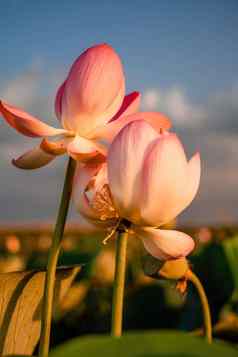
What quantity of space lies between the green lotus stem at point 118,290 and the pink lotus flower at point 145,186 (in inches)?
1.9

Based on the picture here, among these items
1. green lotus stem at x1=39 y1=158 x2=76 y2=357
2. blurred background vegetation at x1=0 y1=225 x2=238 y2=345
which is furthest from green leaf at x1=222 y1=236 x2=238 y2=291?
green lotus stem at x1=39 y1=158 x2=76 y2=357

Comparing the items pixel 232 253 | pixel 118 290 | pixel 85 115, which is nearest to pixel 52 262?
pixel 118 290

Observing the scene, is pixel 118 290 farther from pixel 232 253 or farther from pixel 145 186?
pixel 232 253

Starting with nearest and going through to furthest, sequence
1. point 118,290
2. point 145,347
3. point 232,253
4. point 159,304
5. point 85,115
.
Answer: point 145,347 → point 118,290 → point 85,115 → point 159,304 → point 232,253

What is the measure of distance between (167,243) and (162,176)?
91mm

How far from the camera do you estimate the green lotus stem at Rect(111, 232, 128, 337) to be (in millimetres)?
636

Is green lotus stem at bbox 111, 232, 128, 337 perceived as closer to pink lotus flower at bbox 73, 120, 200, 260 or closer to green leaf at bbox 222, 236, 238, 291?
pink lotus flower at bbox 73, 120, 200, 260

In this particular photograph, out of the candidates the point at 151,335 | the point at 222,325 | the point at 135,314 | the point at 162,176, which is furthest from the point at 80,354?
the point at 135,314

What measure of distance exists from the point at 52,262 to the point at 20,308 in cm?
16

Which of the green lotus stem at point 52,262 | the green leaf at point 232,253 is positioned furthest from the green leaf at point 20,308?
the green leaf at point 232,253

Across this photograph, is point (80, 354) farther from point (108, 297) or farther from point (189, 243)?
point (108, 297)

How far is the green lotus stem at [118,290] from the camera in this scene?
25.0 inches

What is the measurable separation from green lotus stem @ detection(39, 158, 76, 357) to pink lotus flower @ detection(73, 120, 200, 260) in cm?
2

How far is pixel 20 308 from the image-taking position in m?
0.81
